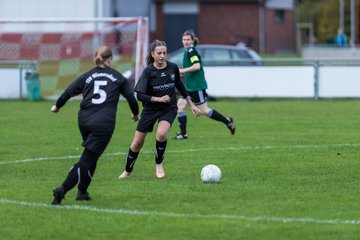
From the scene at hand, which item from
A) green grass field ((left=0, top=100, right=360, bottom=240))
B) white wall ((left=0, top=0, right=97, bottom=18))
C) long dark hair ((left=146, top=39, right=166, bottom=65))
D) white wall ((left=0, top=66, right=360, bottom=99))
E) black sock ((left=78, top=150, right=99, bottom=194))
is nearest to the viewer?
green grass field ((left=0, top=100, right=360, bottom=240))

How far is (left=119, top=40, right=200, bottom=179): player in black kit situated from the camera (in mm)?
11859

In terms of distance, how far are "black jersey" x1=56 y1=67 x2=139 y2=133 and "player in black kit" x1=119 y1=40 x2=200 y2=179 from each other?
152 cm

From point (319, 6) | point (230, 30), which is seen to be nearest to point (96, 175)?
point (230, 30)

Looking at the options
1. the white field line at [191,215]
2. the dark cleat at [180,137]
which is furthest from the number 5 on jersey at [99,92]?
the dark cleat at [180,137]

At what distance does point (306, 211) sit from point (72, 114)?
558 inches

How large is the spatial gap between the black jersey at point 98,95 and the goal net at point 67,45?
16.9 metres

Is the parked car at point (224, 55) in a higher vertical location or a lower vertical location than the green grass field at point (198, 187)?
higher

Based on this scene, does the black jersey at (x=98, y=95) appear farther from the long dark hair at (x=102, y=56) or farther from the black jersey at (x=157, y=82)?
the black jersey at (x=157, y=82)

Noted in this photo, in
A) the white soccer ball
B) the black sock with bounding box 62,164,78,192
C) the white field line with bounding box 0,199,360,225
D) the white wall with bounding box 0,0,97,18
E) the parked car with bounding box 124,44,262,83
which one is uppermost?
the white wall with bounding box 0,0,97,18

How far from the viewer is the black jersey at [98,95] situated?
33.2ft

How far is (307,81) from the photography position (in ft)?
90.0

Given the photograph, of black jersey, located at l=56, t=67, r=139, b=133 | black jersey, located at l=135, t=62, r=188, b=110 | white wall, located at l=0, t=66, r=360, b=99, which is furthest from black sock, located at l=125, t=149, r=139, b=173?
white wall, located at l=0, t=66, r=360, b=99

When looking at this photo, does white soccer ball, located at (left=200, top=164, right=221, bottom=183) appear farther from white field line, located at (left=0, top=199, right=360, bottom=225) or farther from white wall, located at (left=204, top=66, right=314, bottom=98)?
white wall, located at (left=204, top=66, right=314, bottom=98)

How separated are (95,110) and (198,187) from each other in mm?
1713
